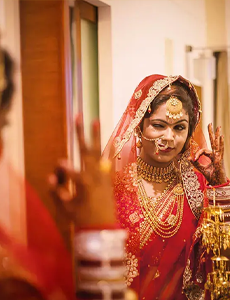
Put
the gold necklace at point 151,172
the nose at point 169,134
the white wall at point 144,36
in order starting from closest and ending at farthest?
1. the nose at point 169,134
2. the gold necklace at point 151,172
3. the white wall at point 144,36

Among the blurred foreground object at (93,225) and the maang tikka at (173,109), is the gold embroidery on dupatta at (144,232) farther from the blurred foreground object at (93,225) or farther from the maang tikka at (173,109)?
the blurred foreground object at (93,225)

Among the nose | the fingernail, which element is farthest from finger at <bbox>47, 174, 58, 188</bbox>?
the nose

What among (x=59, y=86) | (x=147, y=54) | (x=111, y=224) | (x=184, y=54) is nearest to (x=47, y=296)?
(x=111, y=224)

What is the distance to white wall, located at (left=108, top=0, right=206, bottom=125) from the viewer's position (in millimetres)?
2023

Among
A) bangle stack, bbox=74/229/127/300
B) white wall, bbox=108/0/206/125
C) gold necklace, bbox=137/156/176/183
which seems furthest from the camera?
white wall, bbox=108/0/206/125

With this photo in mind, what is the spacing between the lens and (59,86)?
1230mm

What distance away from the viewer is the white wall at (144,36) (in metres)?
2.02

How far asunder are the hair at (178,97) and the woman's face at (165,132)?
17mm

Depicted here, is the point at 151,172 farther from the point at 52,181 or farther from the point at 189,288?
the point at 52,181

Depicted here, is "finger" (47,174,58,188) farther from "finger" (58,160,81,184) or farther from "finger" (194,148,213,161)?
"finger" (194,148,213,161)

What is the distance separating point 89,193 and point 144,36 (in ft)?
4.36

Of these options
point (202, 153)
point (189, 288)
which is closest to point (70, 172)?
point (202, 153)

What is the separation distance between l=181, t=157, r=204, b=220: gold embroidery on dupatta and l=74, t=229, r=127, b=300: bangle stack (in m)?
0.72

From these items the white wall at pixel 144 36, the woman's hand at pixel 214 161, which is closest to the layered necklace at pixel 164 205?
the woman's hand at pixel 214 161
